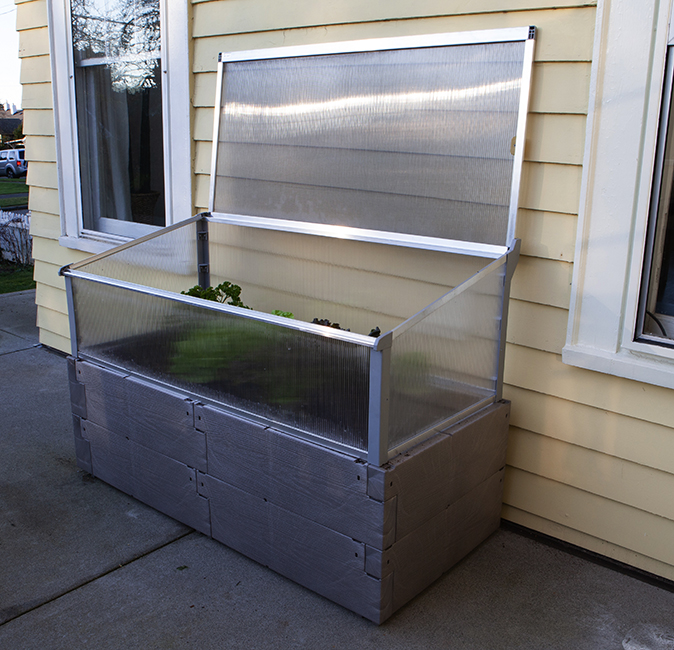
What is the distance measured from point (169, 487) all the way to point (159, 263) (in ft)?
3.88

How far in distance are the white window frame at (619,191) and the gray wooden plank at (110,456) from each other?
1.93 meters

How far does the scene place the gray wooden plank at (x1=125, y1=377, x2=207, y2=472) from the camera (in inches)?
102

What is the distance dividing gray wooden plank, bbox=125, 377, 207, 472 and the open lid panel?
3.26 ft

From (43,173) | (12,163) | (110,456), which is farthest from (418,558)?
(12,163)

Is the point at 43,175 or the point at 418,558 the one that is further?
the point at 43,175

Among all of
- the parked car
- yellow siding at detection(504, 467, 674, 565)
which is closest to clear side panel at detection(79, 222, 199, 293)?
yellow siding at detection(504, 467, 674, 565)

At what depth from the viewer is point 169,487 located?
2.77 meters

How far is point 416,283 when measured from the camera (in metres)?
2.84

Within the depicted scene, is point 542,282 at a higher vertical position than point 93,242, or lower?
higher

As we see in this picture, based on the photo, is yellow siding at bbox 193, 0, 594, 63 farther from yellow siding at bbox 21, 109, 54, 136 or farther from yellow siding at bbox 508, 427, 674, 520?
yellow siding at bbox 21, 109, 54, 136

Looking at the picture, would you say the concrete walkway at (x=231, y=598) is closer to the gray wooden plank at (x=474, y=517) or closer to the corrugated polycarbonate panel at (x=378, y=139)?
the gray wooden plank at (x=474, y=517)

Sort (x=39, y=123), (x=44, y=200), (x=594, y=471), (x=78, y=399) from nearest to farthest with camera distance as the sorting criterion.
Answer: (x=594, y=471) → (x=78, y=399) → (x=39, y=123) → (x=44, y=200)

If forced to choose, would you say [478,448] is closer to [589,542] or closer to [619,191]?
[589,542]

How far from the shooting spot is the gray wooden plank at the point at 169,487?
8.73ft
